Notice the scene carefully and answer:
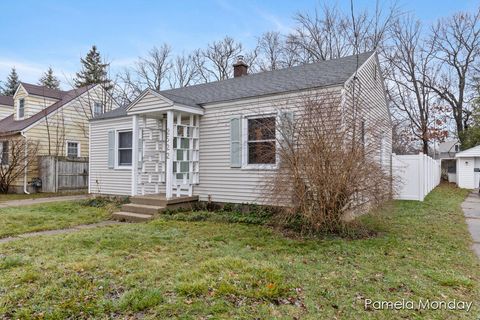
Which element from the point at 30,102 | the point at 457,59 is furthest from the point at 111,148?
the point at 457,59

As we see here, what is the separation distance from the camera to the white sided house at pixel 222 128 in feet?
26.4

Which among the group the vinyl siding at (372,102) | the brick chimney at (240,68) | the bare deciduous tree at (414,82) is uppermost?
the bare deciduous tree at (414,82)

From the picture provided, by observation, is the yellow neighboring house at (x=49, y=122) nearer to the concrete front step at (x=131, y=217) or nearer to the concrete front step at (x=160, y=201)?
the concrete front step at (x=160, y=201)

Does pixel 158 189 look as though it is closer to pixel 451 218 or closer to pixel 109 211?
pixel 109 211

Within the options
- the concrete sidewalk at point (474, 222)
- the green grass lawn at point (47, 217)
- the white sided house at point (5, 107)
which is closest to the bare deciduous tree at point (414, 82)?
the concrete sidewalk at point (474, 222)

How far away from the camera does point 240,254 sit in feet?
15.0

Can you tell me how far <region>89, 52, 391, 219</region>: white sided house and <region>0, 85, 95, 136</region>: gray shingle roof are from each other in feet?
29.2

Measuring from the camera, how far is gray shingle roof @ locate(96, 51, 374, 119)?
777 cm

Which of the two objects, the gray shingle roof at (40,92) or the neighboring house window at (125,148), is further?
the gray shingle roof at (40,92)

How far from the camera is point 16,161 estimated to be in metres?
14.3

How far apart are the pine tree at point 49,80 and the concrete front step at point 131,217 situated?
1379 inches

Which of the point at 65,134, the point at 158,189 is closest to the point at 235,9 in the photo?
the point at 158,189

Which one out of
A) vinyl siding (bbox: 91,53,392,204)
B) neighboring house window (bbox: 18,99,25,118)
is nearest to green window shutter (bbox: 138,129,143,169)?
vinyl siding (bbox: 91,53,392,204)

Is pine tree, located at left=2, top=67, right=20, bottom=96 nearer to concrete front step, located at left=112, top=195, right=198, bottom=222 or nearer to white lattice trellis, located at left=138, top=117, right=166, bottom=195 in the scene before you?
white lattice trellis, located at left=138, top=117, right=166, bottom=195
